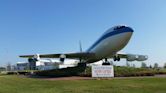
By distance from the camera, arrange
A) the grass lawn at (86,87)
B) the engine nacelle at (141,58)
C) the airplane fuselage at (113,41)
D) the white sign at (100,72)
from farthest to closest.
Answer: the engine nacelle at (141,58)
the airplane fuselage at (113,41)
the white sign at (100,72)
the grass lawn at (86,87)

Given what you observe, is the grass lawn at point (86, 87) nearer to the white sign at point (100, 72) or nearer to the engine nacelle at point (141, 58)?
the white sign at point (100, 72)

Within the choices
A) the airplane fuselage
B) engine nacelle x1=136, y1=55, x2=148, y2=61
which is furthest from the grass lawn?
engine nacelle x1=136, y1=55, x2=148, y2=61

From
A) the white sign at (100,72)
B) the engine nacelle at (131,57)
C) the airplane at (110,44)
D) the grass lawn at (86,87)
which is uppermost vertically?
the airplane at (110,44)

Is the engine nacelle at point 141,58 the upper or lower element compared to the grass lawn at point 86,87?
upper

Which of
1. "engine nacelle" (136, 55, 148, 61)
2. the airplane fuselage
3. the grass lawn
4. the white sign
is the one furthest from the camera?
"engine nacelle" (136, 55, 148, 61)

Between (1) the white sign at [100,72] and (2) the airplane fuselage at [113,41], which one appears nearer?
(1) the white sign at [100,72]

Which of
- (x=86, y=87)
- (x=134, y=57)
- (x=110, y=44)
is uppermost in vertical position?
(x=110, y=44)

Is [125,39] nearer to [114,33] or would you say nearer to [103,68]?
[114,33]

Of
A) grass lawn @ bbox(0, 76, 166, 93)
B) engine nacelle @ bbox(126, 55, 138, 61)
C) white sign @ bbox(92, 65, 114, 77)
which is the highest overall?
engine nacelle @ bbox(126, 55, 138, 61)

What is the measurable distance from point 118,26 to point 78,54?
10840 millimetres

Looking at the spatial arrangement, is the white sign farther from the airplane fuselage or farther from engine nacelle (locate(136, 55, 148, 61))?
engine nacelle (locate(136, 55, 148, 61))

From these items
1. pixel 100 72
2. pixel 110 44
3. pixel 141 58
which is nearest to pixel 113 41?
pixel 110 44

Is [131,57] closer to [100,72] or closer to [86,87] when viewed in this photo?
[100,72]

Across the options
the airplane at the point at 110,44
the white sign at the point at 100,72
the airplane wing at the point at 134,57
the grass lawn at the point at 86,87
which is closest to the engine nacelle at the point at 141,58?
the airplane wing at the point at 134,57
